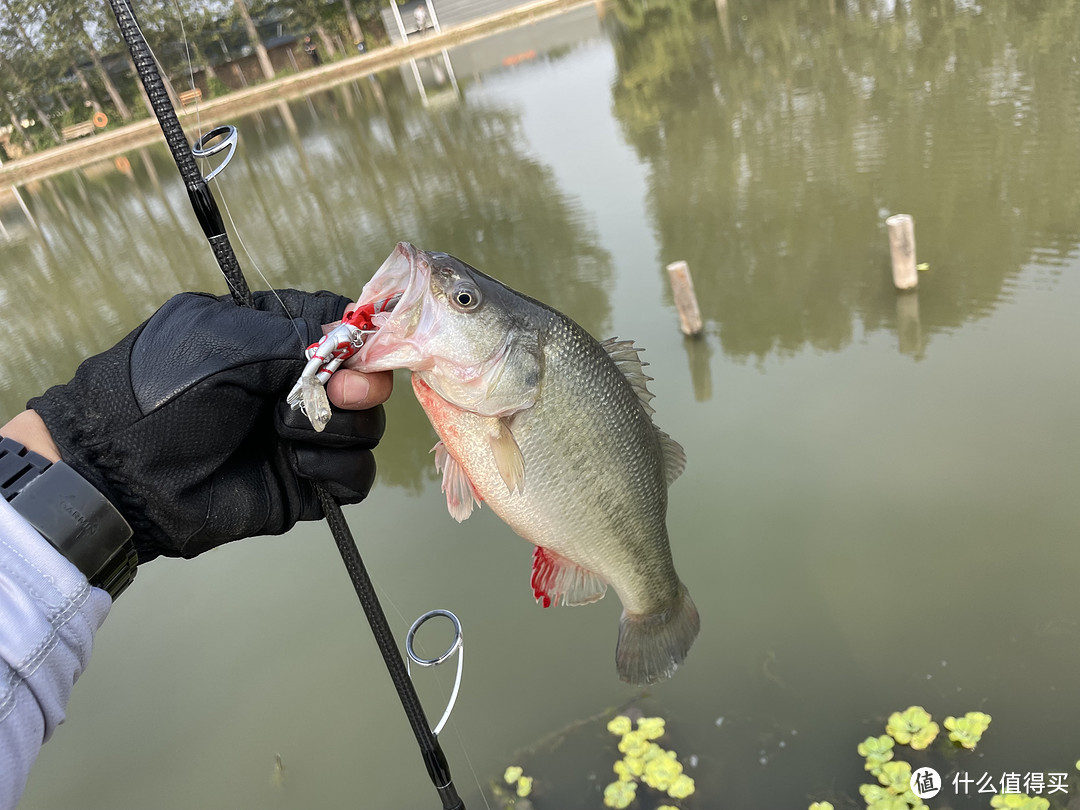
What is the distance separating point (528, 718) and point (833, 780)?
154 centimetres

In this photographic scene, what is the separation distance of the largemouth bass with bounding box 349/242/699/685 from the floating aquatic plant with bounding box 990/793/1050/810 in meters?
2.22

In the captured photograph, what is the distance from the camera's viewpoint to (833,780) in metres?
3.36

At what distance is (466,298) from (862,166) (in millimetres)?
8235

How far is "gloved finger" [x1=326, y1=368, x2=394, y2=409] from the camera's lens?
5.54ft

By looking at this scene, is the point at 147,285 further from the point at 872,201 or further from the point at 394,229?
the point at 872,201

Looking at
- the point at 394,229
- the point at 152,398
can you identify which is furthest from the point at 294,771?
the point at 394,229

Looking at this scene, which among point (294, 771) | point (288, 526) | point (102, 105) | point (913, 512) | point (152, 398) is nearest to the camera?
point (152, 398)

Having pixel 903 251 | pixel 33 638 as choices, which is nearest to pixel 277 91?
pixel 903 251

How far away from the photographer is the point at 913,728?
3350 millimetres

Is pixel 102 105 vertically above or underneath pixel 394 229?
above

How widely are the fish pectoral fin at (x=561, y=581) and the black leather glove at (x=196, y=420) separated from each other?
1.78 feet

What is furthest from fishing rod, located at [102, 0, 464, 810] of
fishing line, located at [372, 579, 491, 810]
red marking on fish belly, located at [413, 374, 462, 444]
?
fishing line, located at [372, 579, 491, 810]

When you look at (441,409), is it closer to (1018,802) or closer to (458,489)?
(458,489)

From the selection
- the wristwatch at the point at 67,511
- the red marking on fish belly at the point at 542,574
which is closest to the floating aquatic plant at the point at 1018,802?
the red marking on fish belly at the point at 542,574
